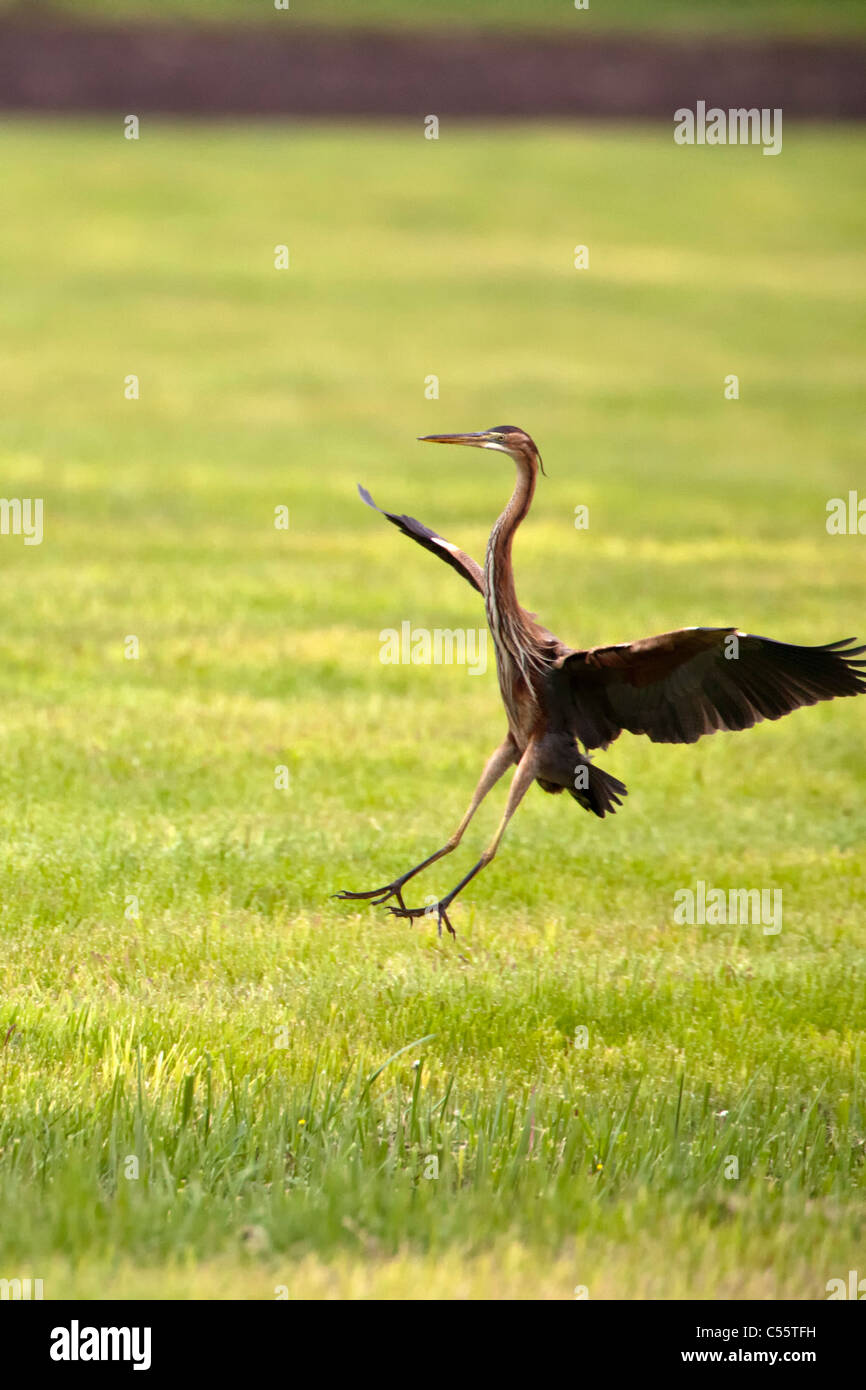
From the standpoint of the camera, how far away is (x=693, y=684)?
6.59m

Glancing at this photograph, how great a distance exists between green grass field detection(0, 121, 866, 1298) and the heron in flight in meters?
0.91

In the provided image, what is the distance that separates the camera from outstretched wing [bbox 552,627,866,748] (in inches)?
250

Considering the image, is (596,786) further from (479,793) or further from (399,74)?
(399,74)

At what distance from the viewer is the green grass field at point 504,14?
A: 179 ft

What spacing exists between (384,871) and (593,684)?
7.12 feet

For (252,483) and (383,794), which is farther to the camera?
(252,483)

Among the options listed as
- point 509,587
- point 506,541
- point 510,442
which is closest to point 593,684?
point 509,587

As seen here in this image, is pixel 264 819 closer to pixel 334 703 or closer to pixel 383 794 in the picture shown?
pixel 383 794

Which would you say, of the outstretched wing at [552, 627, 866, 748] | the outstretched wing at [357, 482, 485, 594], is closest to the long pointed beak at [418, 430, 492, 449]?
the outstretched wing at [357, 482, 485, 594]
